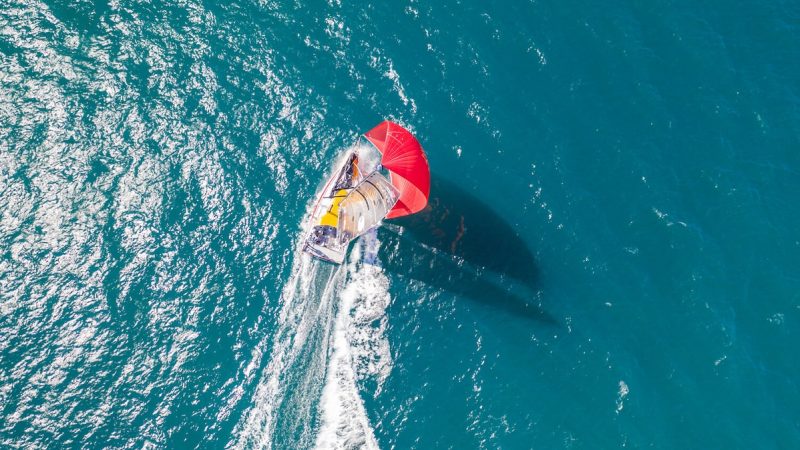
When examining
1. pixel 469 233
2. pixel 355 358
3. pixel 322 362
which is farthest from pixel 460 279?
pixel 322 362

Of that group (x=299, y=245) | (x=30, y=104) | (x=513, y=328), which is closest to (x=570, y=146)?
(x=513, y=328)

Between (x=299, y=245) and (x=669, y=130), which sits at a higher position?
(x=669, y=130)

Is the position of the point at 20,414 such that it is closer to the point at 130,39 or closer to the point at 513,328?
the point at 130,39

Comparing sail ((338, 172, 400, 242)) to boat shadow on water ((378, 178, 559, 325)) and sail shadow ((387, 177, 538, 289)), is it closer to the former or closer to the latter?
boat shadow on water ((378, 178, 559, 325))

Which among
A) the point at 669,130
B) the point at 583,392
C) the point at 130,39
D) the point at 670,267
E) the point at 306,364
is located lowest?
the point at 306,364

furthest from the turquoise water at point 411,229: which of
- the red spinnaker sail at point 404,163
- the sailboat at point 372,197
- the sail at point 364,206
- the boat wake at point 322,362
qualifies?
the red spinnaker sail at point 404,163

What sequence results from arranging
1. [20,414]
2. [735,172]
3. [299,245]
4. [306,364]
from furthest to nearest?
[735,172] < [299,245] < [306,364] < [20,414]

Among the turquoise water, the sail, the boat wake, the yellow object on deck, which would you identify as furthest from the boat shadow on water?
the yellow object on deck

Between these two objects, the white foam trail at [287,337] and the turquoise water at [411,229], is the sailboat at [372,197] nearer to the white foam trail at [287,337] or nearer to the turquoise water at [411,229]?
the turquoise water at [411,229]
